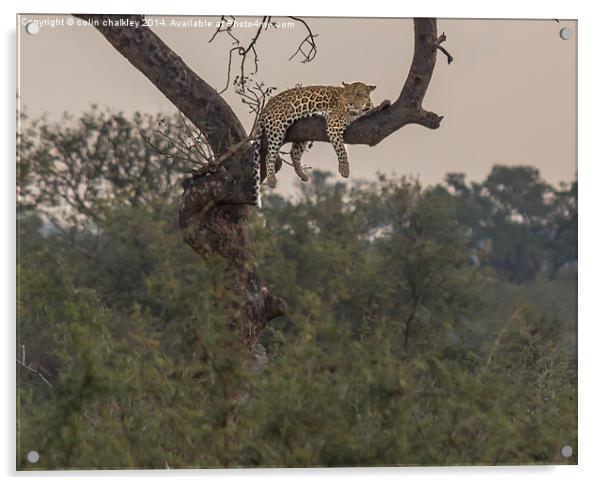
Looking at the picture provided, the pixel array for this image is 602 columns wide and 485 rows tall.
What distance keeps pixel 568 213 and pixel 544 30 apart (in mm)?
1302

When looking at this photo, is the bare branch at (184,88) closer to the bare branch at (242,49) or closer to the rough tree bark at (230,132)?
the rough tree bark at (230,132)

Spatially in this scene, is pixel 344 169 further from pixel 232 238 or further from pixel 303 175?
pixel 232 238

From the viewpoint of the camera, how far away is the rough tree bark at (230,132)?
642cm

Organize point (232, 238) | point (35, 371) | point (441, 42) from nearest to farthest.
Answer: point (441, 42)
point (35, 371)
point (232, 238)

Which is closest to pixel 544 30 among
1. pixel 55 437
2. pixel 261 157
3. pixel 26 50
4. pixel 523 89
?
pixel 523 89

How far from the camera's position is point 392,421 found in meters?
5.55

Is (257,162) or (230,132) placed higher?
(230,132)

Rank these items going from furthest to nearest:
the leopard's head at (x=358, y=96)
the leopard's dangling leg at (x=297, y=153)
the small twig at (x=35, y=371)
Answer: the leopard's dangling leg at (x=297, y=153), the leopard's head at (x=358, y=96), the small twig at (x=35, y=371)

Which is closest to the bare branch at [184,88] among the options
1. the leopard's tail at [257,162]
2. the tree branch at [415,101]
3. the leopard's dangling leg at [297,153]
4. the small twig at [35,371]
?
the leopard's tail at [257,162]

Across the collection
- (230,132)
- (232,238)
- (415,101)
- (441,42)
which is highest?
(441,42)
